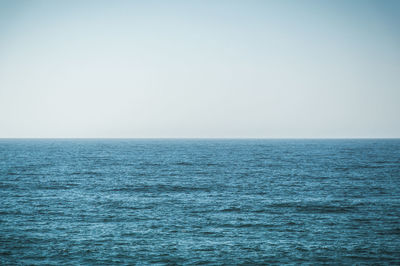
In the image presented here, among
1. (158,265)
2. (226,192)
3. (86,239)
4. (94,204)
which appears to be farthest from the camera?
(226,192)

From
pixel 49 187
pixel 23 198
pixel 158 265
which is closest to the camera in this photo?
pixel 158 265

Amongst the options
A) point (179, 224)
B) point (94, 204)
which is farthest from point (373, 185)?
point (94, 204)

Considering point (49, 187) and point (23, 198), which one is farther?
point (49, 187)

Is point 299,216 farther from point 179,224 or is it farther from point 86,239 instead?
point 86,239

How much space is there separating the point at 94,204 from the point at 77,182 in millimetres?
18757

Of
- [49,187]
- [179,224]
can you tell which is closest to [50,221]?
[179,224]

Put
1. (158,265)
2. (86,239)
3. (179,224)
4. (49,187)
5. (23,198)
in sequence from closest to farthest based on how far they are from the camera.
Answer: (158,265) → (86,239) → (179,224) → (23,198) → (49,187)

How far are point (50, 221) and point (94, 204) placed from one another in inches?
298

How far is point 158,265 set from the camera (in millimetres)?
21391

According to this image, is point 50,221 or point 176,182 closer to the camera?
point 50,221

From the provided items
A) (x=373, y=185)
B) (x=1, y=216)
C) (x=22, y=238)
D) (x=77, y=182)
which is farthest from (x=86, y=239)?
(x=373, y=185)

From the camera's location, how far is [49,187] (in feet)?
163

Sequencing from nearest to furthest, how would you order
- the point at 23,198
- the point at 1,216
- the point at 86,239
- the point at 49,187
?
1. the point at 86,239
2. the point at 1,216
3. the point at 23,198
4. the point at 49,187

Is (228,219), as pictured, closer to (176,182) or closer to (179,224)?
(179,224)
